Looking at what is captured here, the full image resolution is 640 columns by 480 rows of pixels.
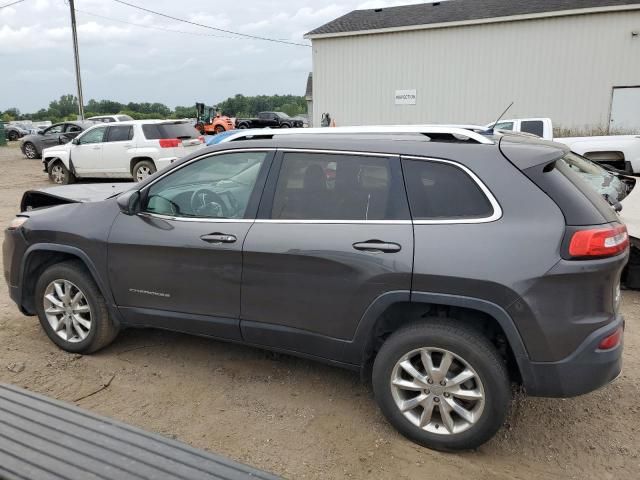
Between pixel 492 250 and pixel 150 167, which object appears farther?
pixel 150 167

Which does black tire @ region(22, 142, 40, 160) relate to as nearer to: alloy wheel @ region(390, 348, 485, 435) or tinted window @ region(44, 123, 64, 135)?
tinted window @ region(44, 123, 64, 135)

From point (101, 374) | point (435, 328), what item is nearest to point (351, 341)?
point (435, 328)

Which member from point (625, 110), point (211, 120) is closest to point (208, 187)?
point (625, 110)

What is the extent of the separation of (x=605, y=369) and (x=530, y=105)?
19744 mm

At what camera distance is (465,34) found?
20.5m

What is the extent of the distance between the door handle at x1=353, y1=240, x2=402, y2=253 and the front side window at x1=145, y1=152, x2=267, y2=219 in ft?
2.93

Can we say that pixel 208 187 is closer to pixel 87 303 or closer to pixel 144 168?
pixel 87 303

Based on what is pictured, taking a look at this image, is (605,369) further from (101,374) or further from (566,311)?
(101,374)

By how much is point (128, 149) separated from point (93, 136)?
1.44 meters

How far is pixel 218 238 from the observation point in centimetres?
323

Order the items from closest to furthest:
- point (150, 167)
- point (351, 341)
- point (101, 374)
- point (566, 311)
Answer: point (566, 311) < point (351, 341) < point (101, 374) < point (150, 167)

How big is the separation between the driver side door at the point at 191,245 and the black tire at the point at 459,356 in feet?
3.34

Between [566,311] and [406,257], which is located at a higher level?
[406,257]

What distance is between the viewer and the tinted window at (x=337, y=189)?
114 inches
